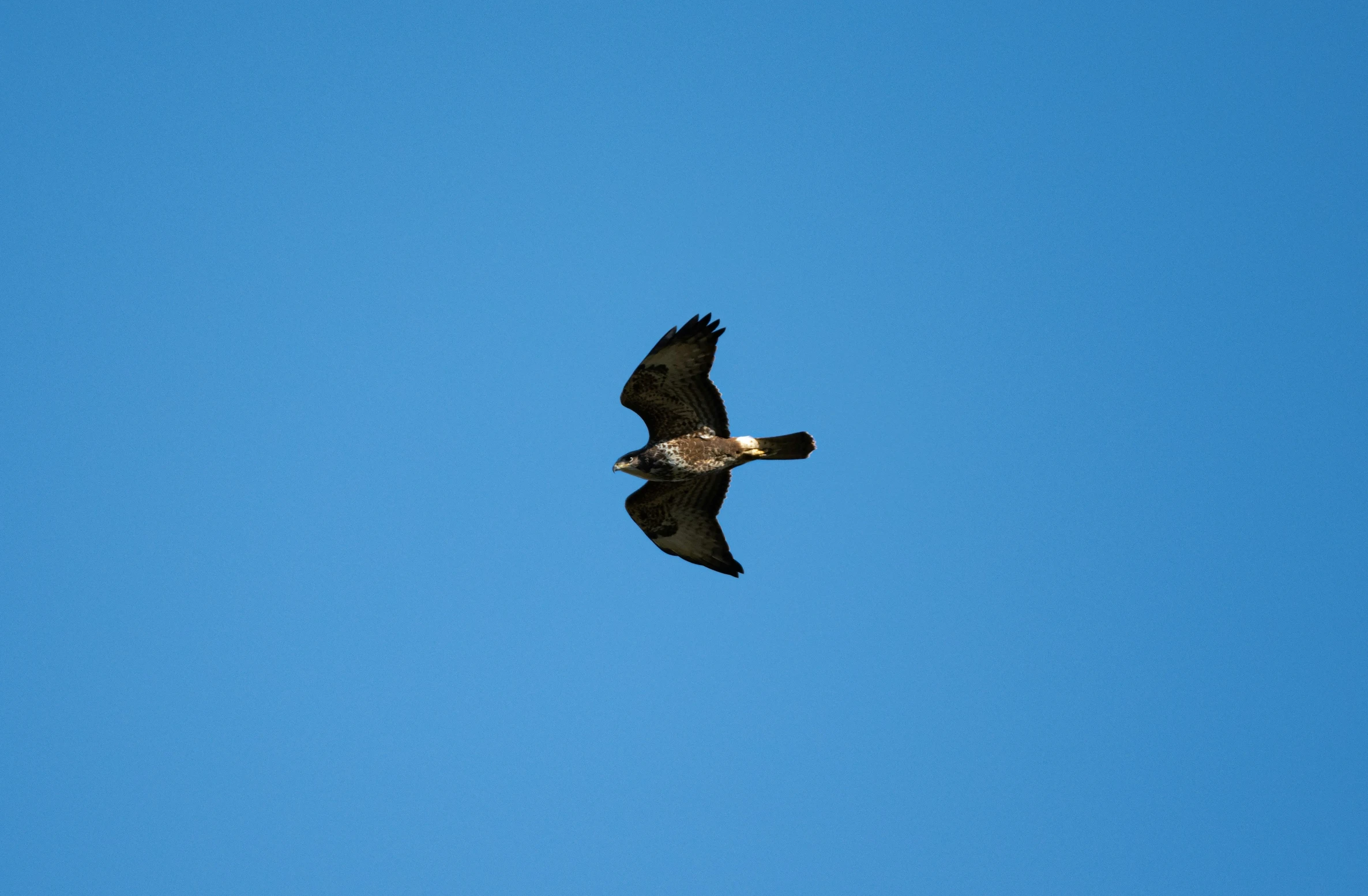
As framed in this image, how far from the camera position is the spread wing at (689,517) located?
657 inches

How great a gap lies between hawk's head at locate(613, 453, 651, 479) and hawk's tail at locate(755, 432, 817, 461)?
1.37 metres

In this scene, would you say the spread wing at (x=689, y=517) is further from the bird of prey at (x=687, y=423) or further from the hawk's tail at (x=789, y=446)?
the hawk's tail at (x=789, y=446)

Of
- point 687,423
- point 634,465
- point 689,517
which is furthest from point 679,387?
point 689,517

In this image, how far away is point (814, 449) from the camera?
15.4 metres

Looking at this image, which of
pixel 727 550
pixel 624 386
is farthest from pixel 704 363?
pixel 727 550

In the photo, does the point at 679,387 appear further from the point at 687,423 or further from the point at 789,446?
the point at 789,446

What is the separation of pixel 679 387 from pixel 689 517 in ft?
6.72

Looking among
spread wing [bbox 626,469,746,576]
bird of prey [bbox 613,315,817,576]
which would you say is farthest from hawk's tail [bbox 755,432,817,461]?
spread wing [bbox 626,469,746,576]

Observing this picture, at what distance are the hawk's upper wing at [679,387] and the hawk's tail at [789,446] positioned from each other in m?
0.52

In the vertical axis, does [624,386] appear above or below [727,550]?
above

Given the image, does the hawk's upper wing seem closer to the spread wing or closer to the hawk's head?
the hawk's head

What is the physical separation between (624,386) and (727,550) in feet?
8.68

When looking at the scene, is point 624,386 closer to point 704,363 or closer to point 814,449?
point 704,363

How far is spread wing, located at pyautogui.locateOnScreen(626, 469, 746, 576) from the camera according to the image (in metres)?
16.7
